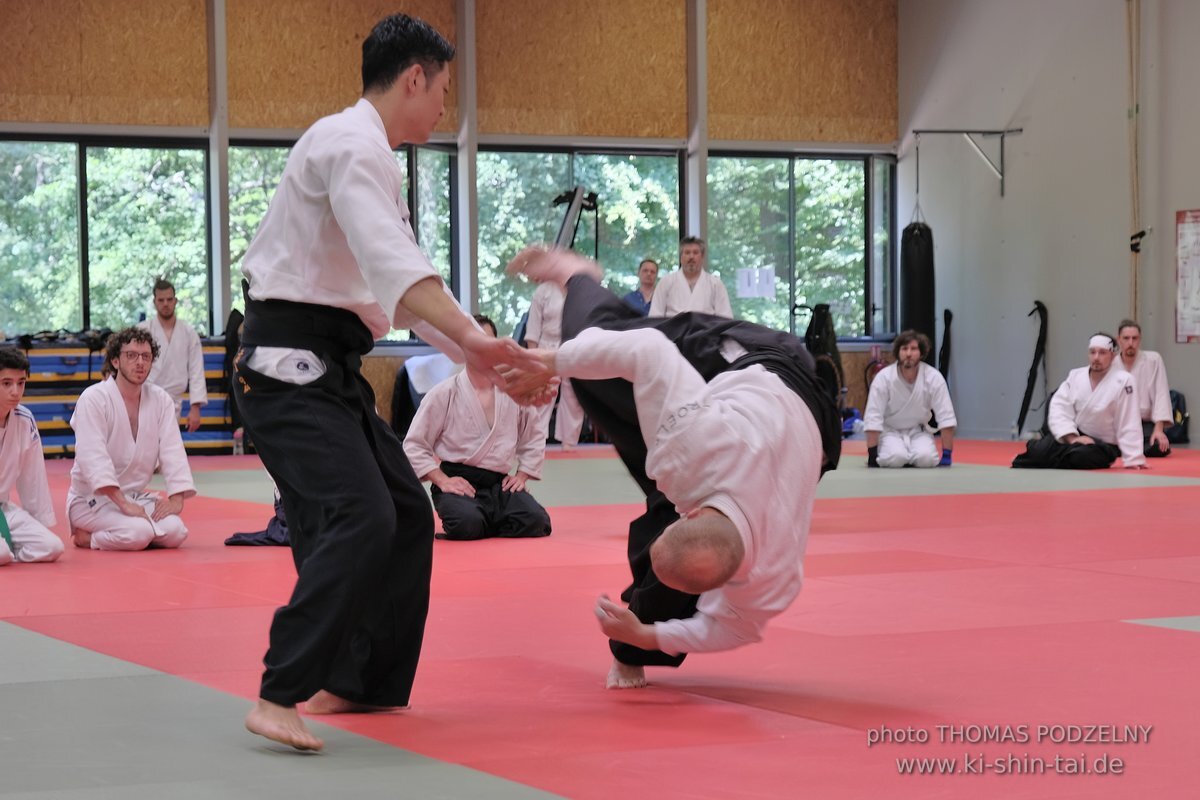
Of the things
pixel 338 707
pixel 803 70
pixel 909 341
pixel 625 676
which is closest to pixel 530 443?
pixel 625 676

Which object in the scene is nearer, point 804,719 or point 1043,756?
point 1043,756

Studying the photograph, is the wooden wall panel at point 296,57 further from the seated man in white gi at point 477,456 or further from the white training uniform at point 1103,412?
the seated man in white gi at point 477,456

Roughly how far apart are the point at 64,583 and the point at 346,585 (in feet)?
10.2

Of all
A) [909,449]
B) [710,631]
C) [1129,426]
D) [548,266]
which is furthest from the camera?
[909,449]

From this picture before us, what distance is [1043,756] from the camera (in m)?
2.74

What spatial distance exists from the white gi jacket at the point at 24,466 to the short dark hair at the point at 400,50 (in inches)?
143

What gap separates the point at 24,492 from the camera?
629cm

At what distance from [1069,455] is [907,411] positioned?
4.11 feet

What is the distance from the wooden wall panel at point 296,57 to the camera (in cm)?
1505

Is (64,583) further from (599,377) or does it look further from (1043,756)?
(1043,756)

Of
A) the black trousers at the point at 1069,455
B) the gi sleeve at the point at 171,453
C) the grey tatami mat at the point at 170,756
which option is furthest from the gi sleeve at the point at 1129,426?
the grey tatami mat at the point at 170,756

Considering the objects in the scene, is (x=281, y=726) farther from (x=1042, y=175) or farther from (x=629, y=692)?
(x=1042, y=175)

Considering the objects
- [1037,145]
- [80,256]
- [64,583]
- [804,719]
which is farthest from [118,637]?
[1037,145]

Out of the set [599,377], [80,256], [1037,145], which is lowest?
[599,377]
